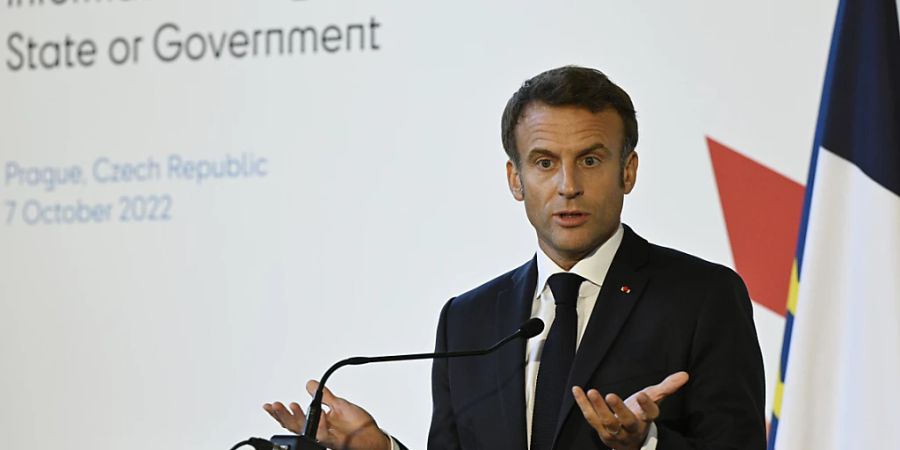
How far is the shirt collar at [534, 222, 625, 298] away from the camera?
8.34 feet

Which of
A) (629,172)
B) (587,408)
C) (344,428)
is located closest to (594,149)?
(629,172)

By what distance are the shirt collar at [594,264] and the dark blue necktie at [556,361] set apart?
2 centimetres

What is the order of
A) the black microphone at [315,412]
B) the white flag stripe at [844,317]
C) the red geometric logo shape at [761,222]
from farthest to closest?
the red geometric logo shape at [761,222] < the white flag stripe at [844,317] < the black microphone at [315,412]

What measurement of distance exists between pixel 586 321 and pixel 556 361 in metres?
0.12

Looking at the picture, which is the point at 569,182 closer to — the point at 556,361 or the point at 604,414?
the point at 556,361

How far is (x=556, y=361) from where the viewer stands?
2.45 metres

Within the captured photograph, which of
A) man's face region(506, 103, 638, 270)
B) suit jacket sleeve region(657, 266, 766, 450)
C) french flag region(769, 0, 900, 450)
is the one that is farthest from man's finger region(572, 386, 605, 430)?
french flag region(769, 0, 900, 450)

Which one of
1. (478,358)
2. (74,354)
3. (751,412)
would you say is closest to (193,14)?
(74,354)

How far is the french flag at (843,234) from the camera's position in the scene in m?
3.49

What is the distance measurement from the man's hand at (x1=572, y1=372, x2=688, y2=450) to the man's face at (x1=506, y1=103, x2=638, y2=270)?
483 millimetres

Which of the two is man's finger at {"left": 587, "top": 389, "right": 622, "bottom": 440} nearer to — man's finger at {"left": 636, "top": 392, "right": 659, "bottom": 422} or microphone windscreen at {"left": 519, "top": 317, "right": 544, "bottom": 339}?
man's finger at {"left": 636, "top": 392, "right": 659, "bottom": 422}

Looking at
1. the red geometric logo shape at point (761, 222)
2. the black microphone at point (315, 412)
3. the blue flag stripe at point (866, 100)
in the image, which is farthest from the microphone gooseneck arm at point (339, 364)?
the blue flag stripe at point (866, 100)

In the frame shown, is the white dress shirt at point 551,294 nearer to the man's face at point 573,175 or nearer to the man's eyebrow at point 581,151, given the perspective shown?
the man's face at point 573,175

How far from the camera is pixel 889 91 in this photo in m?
3.52
